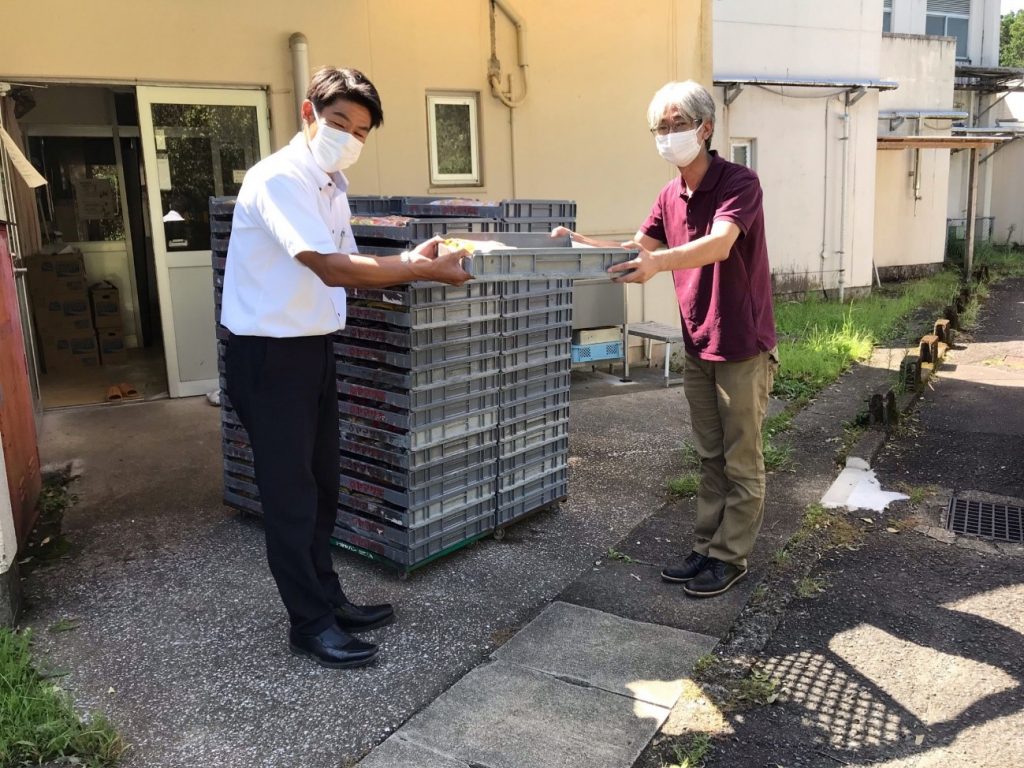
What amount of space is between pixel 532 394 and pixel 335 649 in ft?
5.42

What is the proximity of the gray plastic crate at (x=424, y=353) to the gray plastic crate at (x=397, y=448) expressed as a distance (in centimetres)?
32

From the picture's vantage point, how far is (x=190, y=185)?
683cm

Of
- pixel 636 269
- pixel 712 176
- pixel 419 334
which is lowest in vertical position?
pixel 419 334

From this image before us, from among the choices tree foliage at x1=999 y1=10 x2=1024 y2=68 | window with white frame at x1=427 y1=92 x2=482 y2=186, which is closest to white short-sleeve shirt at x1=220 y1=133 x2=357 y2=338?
window with white frame at x1=427 y1=92 x2=482 y2=186

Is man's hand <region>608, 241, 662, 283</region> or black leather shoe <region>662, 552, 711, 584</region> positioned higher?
man's hand <region>608, 241, 662, 283</region>

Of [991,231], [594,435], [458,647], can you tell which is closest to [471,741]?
[458,647]

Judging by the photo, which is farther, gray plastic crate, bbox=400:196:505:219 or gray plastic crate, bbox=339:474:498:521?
gray plastic crate, bbox=400:196:505:219

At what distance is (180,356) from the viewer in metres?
6.94

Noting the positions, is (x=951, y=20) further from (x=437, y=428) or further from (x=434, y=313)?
(x=437, y=428)

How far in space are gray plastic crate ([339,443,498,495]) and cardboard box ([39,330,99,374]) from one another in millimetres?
5851

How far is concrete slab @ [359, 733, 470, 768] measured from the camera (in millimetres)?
2566

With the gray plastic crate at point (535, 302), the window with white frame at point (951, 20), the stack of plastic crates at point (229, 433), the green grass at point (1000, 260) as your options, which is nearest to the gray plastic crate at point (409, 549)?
the stack of plastic crates at point (229, 433)

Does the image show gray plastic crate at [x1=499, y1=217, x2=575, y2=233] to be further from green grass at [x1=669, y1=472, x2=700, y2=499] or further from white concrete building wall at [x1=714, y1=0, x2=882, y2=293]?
white concrete building wall at [x1=714, y1=0, x2=882, y2=293]

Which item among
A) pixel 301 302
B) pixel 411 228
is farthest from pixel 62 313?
pixel 301 302
